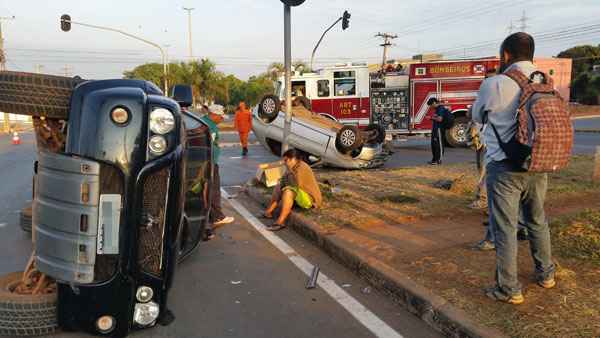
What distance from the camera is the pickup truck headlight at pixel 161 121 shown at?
295 cm

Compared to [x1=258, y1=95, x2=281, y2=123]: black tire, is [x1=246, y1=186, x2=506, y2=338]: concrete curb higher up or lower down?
lower down

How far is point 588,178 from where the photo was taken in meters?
9.02

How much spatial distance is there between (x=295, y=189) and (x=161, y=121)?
379 cm

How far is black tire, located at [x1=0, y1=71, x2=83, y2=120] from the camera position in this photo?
3.00m

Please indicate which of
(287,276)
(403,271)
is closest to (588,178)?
(403,271)

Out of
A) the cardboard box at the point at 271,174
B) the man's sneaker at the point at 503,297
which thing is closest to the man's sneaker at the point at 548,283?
the man's sneaker at the point at 503,297

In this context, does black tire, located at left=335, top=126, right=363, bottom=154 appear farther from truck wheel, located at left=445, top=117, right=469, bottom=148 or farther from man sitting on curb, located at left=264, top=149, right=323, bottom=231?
truck wheel, located at left=445, top=117, right=469, bottom=148

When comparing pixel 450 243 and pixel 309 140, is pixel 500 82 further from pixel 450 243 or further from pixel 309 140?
pixel 309 140

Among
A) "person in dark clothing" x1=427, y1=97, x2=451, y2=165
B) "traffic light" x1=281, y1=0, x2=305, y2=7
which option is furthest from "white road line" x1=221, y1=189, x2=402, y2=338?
"person in dark clothing" x1=427, y1=97, x2=451, y2=165

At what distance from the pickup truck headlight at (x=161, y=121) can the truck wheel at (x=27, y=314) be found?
130 centimetres

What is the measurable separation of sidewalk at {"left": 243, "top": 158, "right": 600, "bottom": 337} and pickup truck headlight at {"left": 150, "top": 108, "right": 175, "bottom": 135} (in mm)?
2232

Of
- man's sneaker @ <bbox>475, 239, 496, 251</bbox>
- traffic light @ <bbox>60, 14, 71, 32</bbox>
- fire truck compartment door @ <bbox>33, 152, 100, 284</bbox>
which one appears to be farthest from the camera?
traffic light @ <bbox>60, 14, 71, 32</bbox>

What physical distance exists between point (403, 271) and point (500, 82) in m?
1.82

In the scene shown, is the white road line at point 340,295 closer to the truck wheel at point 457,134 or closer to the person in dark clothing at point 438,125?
the person in dark clothing at point 438,125
